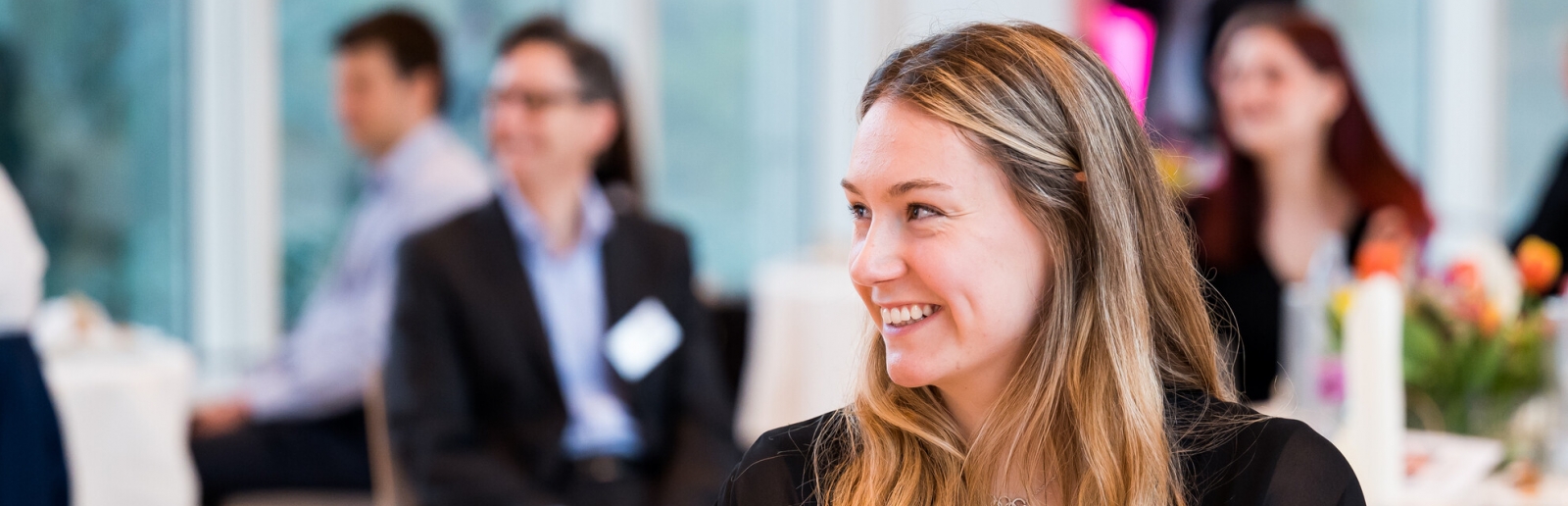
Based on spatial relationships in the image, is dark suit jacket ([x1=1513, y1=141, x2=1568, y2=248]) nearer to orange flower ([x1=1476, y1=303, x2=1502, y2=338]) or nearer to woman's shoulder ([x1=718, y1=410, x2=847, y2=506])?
A: orange flower ([x1=1476, y1=303, x2=1502, y2=338])

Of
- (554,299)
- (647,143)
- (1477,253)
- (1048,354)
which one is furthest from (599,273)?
(647,143)

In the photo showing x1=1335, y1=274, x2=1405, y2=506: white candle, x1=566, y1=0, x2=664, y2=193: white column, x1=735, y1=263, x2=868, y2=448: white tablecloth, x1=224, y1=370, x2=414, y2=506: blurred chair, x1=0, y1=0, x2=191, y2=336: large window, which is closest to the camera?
x1=1335, y1=274, x2=1405, y2=506: white candle

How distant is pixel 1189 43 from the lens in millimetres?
6375

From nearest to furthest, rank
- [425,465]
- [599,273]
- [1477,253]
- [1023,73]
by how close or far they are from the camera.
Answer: [1023,73]
[1477,253]
[425,465]
[599,273]

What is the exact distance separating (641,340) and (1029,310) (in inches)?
69.8

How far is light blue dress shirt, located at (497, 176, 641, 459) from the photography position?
289 cm

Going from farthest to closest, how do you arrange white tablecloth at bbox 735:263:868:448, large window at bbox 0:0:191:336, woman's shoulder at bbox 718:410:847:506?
white tablecloth at bbox 735:263:868:448 → large window at bbox 0:0:191:336 → woman's shoulder at bbox 718:410:847:506

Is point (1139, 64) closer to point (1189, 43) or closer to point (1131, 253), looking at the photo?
point (1189, 43)

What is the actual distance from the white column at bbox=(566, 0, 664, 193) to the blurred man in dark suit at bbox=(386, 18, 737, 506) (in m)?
2.25

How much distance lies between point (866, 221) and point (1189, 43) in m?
5.55

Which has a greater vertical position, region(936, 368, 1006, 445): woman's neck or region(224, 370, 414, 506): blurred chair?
region(936, 368, 1006, 445): woman's neck

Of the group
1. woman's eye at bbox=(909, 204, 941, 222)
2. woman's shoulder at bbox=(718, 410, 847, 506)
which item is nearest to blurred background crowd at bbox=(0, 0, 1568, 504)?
woman's shoulder at bbox=(718, 410, 847, 506)

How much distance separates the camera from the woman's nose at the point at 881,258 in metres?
1.15

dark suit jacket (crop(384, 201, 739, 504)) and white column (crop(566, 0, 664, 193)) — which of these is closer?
dark suit jacket (crop(384, 201, 739, 504))
